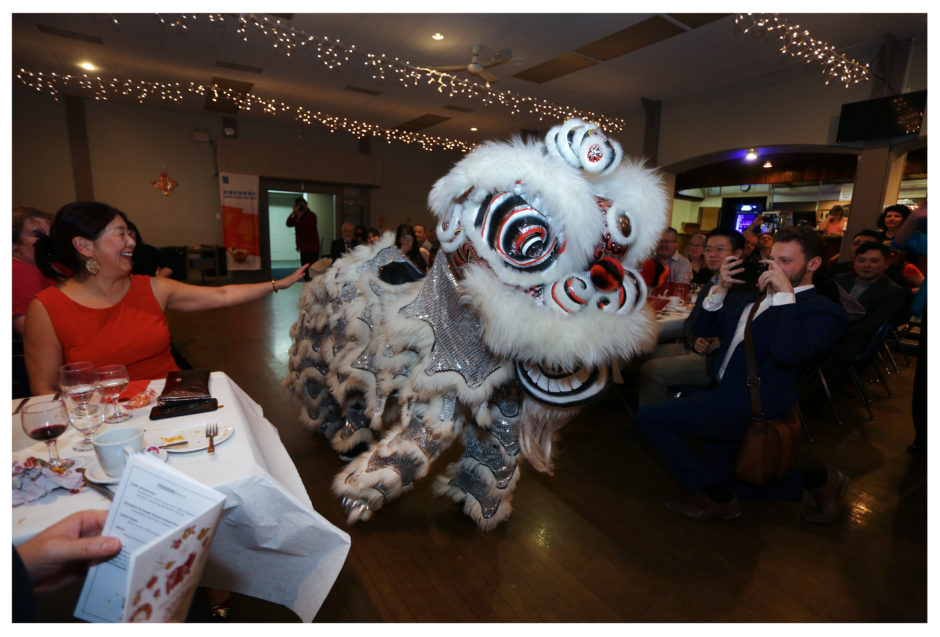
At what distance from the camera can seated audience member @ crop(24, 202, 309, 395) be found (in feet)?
5.61

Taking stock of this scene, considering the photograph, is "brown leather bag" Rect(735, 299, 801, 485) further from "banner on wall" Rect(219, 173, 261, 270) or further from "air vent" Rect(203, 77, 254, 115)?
"banner on wall" Rect(219, 173, 261, 270)

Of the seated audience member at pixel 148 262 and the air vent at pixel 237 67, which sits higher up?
the air vent at pixel 237 67

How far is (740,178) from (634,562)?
10143 millimetres

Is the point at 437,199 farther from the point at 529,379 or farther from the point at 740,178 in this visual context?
the point at 740,178

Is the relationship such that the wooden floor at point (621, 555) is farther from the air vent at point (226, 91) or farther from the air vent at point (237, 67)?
the air vent at point (226, 91)

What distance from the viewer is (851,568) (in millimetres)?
1805

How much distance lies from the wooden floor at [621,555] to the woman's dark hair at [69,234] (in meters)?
1.35

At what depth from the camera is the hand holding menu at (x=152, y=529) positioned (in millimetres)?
810

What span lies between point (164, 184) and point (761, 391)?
10.8 meters

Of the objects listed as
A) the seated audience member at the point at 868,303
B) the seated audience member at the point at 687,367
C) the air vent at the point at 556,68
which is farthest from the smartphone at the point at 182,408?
the air vent at the point at 556,68

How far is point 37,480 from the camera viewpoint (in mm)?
1015

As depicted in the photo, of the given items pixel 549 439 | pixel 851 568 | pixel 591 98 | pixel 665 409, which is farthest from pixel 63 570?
pixel 591 98

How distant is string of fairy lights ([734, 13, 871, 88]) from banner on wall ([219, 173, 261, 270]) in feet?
30.5

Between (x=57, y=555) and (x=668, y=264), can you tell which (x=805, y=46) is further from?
(x=57, y=555)
